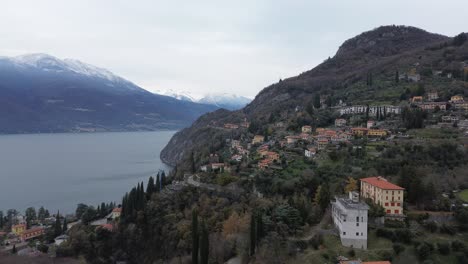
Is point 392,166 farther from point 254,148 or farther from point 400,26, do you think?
point 400,26

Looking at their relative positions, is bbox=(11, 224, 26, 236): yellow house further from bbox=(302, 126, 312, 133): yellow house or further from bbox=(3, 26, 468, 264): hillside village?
bbox=(302, 126, 312, 133): yellow house


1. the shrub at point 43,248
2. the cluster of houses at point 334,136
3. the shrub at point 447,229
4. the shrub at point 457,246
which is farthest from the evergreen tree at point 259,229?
the shrub at point 43,248

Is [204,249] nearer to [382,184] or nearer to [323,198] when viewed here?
[323,198]

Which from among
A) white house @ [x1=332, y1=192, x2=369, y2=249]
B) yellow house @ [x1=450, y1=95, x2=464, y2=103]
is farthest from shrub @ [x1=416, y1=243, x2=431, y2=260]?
yellow house @ [x1=450, y1=95, x2=464, y2=103]

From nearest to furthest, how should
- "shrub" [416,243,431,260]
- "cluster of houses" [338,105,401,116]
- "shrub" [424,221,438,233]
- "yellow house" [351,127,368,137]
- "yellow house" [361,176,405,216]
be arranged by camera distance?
"shrub" [416,243,431,260]
"shrub" [424,221,438,233]
"yellow house" [361,176,405,216]
"yellow house" [351,127,368,137]
"cluster of houses" [338,105,401,116]

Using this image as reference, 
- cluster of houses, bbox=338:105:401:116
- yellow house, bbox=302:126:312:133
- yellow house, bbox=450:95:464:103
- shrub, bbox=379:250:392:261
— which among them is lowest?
shrub, bbox=379:250:392:261

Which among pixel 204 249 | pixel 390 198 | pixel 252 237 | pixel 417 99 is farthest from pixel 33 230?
pixel 417 99

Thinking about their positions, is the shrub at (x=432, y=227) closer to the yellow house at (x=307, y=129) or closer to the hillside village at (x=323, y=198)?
the hillside village at (x=323, y=198)

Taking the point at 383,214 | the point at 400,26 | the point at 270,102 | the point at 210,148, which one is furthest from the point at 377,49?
the point at 383,214
